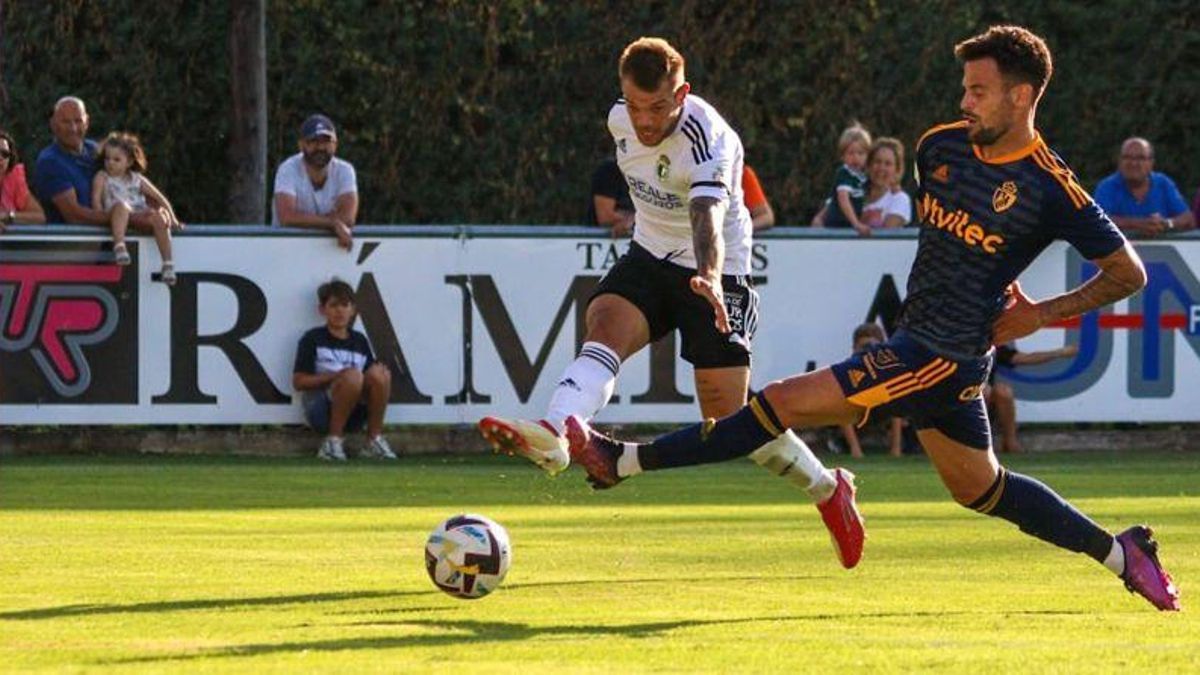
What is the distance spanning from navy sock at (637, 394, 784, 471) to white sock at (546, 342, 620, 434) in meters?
0.55

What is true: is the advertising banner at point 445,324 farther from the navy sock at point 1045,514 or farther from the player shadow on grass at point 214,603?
the navy sock at point 1045,514

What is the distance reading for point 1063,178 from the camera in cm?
947

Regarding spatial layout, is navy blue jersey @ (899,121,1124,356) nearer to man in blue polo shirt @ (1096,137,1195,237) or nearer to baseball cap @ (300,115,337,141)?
baseball cap @ (300,115,337,141)

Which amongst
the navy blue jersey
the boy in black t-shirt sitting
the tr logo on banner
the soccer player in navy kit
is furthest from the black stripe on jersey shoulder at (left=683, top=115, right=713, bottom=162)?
the tr logo on banner

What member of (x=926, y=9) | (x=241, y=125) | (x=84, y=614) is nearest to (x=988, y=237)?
(x=84, y=614)

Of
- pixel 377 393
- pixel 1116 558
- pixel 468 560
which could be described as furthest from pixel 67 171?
pixel 1116 558

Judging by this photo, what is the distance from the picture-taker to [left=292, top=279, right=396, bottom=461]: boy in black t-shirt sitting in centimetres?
1928

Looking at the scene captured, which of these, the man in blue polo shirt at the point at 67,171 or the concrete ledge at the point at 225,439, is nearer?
the man in blue polo shirt at the point at 67,171

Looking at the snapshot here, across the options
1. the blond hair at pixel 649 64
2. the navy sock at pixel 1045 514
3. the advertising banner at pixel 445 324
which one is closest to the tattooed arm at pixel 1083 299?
the navy sock at pixel 1045 514

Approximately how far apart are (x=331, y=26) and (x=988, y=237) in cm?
1349

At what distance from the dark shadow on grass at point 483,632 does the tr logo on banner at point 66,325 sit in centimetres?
1062

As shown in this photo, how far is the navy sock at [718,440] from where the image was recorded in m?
9.75

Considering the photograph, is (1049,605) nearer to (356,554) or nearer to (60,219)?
(356,554)

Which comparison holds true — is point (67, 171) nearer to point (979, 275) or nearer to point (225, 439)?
point (225, 439)
